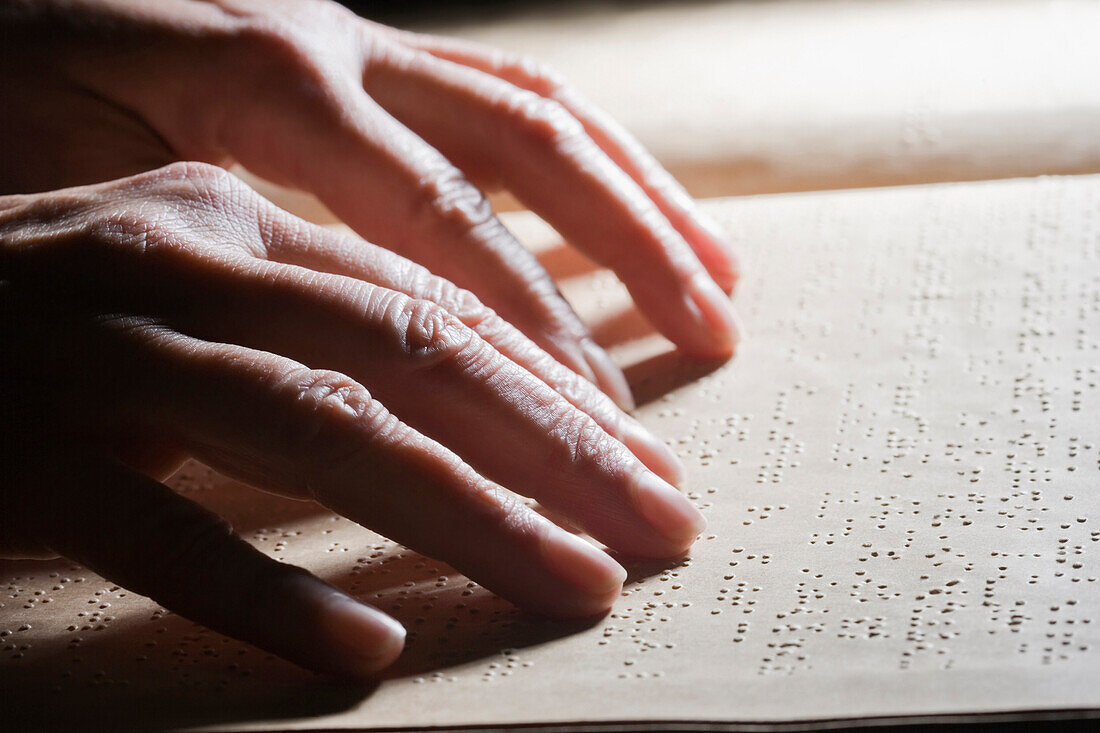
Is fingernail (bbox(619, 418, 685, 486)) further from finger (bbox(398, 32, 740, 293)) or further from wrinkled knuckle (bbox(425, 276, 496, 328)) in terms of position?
finger (bbox(398, 32, 740, 293))

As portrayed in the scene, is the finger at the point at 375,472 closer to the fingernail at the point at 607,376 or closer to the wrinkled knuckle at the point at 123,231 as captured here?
the wrinkled knuckle at the point at 123,231

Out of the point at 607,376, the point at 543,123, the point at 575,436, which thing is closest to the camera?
the point at 575,436

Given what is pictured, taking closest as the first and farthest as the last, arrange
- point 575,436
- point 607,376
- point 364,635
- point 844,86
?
point 364,635 → point 575,436 → point 607,376 → point 844,86

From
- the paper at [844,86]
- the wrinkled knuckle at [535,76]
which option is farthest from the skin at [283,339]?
the paper at [844,86]

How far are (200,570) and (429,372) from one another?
15 cm

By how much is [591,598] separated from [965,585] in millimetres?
167

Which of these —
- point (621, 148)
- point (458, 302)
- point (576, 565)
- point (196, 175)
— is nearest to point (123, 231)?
point (196, 175)

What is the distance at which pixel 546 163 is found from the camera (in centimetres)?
78

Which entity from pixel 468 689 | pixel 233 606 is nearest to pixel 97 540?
pixel 233 606

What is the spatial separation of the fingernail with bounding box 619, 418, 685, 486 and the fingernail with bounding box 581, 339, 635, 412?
3.6 inches

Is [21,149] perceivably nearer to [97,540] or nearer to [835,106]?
[97,540]

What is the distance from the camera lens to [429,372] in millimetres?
542

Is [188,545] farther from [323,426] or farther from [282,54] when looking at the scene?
[282,54]

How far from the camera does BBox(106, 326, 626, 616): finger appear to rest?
472 millimetres
